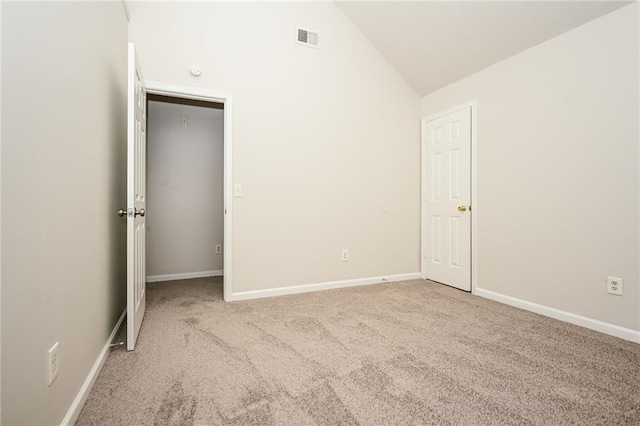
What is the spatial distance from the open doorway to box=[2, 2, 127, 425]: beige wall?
79.4 inches

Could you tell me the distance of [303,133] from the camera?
312 cm

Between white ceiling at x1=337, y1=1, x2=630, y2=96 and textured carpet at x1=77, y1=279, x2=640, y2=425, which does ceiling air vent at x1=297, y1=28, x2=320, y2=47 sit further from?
textured carpet at x1=77, y1=279, x2=640, y2=425

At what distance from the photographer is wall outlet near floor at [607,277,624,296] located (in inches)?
81.4

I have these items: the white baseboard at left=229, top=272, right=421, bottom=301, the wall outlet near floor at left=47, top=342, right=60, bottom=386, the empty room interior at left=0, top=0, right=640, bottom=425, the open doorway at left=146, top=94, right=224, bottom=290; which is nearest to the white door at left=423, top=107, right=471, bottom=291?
the empty room interior at left=0, top=0, right=640, bottom=425

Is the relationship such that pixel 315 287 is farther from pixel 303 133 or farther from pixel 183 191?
pixel 183 191

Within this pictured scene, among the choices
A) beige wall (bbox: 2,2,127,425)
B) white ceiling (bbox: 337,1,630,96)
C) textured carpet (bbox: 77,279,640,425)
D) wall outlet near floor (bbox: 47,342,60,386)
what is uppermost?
white ceiling (bbox: 337,1,630,96)

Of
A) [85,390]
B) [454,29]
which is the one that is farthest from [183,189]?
[454,29]

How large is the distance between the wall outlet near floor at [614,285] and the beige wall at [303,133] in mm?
1848

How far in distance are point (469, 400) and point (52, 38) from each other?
7.35ft

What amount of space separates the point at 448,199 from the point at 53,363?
345cm

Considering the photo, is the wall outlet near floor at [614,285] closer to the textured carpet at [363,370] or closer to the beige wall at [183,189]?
the textured carpet at [363,370]

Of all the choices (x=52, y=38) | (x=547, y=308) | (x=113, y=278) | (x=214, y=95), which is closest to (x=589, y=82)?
(x=547, y=308)

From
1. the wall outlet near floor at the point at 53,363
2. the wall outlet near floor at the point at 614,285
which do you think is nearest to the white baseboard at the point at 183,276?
the wall outlet near floor at the point at 53,363

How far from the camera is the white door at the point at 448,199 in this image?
3182 millimetres
